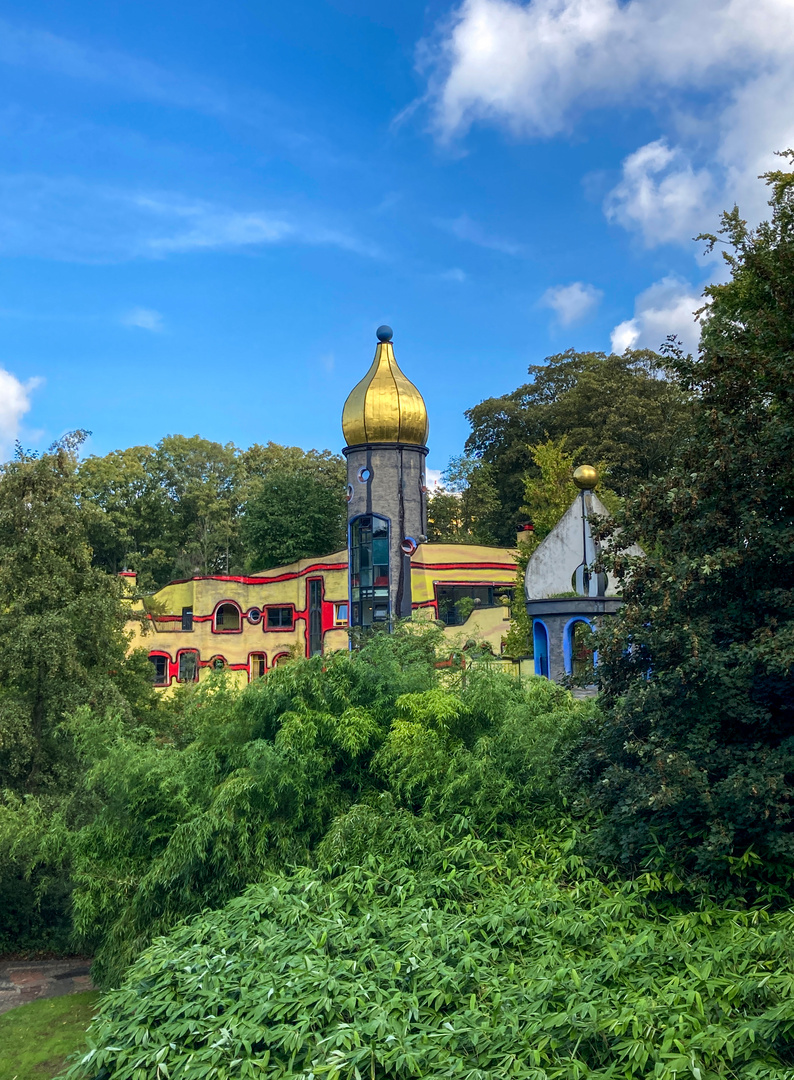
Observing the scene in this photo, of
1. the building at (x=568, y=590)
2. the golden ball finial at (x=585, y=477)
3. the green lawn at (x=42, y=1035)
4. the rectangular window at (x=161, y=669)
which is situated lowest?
the green lawn at (x=42, y=1035)

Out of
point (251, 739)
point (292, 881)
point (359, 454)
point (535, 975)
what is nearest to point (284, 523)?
point (359, 454)

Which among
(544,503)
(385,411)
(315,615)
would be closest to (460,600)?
(544,503)

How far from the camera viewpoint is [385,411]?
84.4 feet

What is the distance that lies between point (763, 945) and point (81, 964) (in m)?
12.3

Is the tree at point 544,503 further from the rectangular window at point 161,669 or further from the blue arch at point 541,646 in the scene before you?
the rectangular window at point 161,669

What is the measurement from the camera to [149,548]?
144ft

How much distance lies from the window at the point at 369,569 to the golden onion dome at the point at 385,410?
2.43 m

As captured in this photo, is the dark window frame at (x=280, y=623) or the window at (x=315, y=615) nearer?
the window at (x=315, y=615)

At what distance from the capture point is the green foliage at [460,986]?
532 cm

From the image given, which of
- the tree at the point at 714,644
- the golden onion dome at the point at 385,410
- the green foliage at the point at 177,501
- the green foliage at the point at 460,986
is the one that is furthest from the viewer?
the green foliage at the point at 177,501

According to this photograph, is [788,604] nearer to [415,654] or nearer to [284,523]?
[415,654]

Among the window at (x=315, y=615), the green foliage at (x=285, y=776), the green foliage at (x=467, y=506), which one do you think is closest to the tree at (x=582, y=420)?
the green foliage at (x=467, y=506)

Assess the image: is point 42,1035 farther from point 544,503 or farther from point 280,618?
point 280,618

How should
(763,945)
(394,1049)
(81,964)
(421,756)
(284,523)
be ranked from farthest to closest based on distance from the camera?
(284,523), (81,964), (421,756), (763,945), (394,1049)
